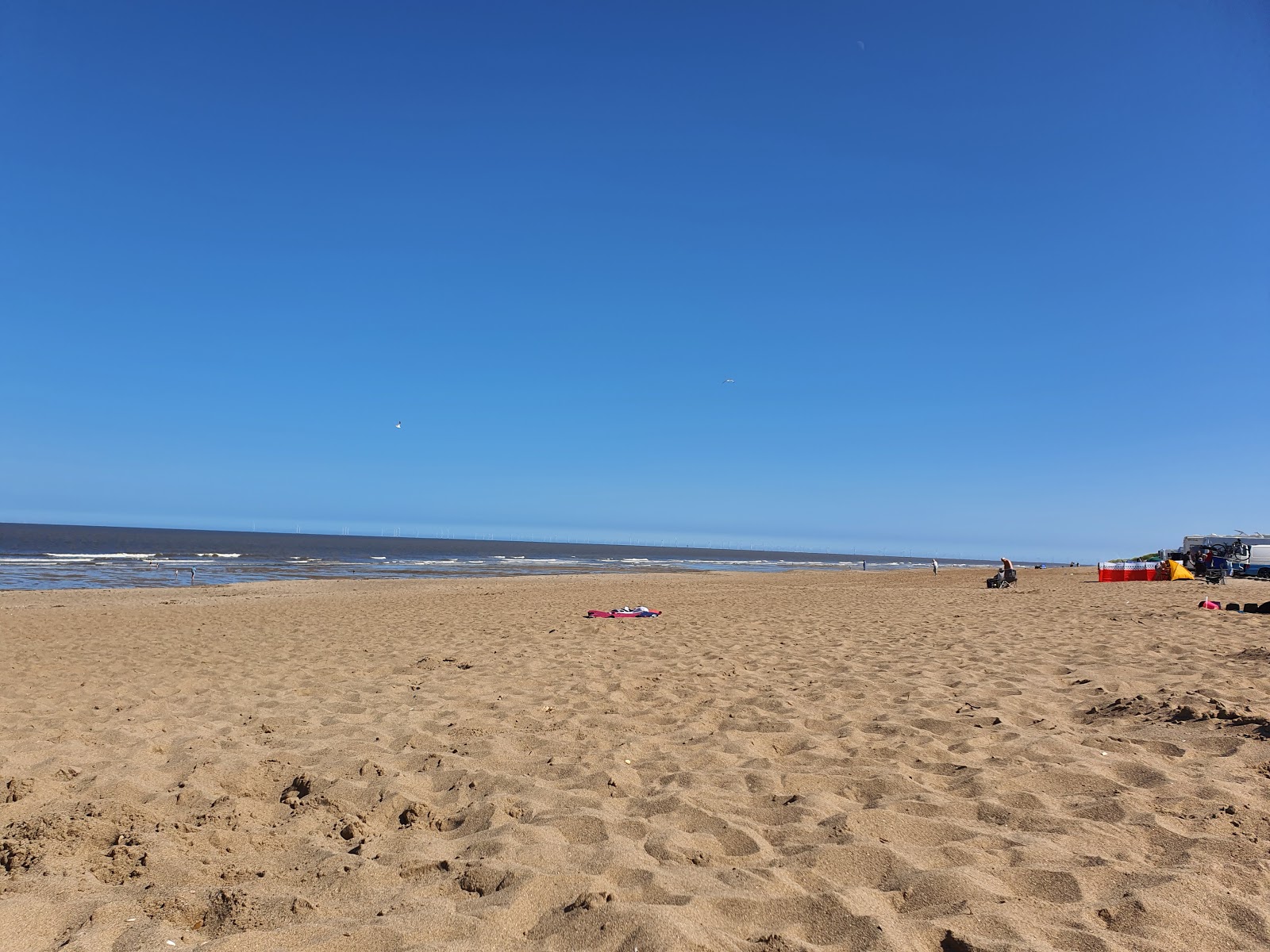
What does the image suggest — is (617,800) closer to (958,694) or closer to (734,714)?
(734,714)

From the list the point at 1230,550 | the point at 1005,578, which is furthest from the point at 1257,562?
the point at 1005,578

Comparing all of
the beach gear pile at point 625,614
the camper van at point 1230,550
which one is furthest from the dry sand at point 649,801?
the camper van at point 1230,550

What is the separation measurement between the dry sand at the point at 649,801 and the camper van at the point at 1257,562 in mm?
34025

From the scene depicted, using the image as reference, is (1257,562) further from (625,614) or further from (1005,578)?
(625,614)

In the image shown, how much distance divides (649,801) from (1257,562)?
150 feet

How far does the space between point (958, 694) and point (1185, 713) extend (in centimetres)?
149

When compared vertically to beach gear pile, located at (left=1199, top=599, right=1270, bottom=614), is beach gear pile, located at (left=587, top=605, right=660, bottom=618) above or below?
below

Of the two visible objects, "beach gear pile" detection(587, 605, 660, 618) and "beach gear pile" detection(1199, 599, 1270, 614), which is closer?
"beach gear pile" detection(1199, 599, 1270, 614)

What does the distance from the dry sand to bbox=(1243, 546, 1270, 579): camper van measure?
34.0 metres

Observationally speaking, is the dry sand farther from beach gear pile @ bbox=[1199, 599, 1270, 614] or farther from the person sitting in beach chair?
the person sitting in beach chair

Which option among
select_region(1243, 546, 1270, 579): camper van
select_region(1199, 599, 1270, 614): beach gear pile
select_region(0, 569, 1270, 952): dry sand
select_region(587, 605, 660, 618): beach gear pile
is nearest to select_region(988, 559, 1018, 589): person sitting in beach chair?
select_region(1199, 599, 1270, 614): beach gear pile

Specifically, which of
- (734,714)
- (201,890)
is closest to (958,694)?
(734,714)

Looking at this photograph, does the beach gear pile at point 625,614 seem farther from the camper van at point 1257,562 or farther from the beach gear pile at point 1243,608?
the camper van at point 1257,562

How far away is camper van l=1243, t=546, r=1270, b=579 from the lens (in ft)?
114
